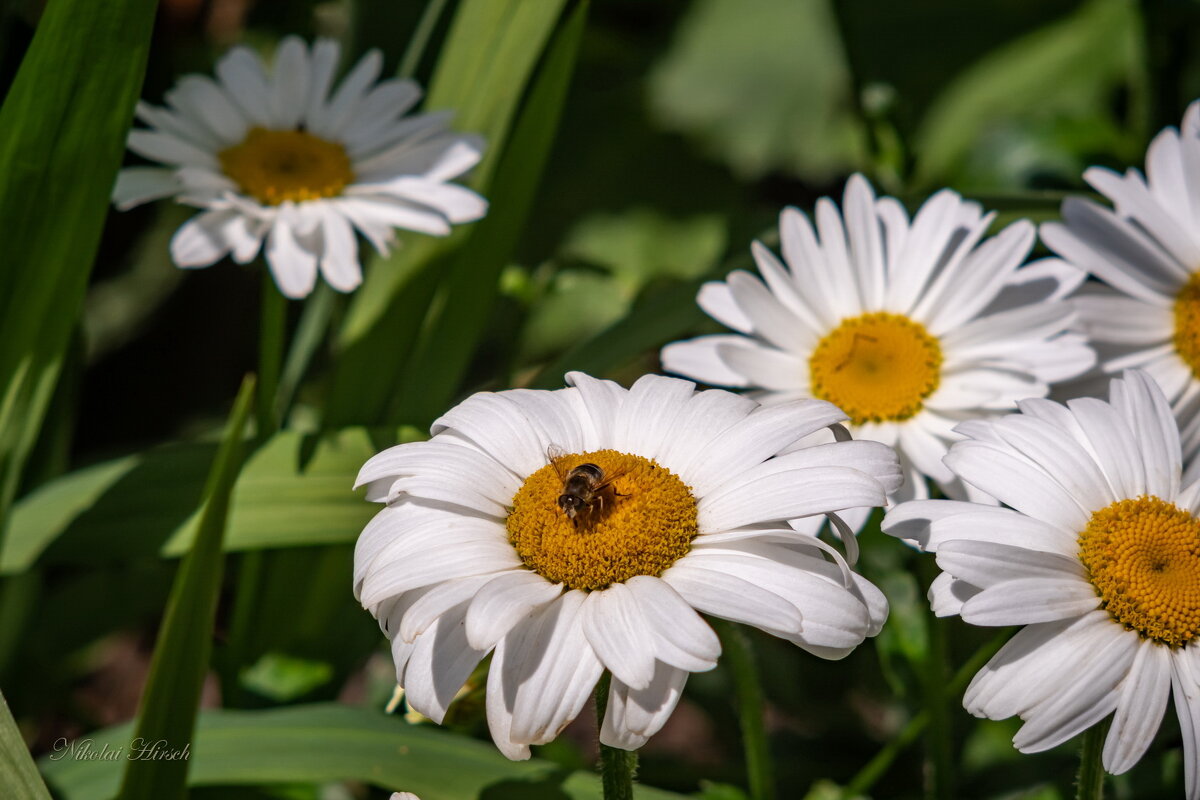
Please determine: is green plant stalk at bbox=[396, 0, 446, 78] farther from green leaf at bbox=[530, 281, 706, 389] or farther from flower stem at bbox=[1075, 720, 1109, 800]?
flower stem at bbox=[1075, 720, 1109, 800]

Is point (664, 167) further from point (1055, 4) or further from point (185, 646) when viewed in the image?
point (185, 646)

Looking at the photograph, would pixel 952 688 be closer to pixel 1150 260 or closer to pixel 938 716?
pixel 938 716

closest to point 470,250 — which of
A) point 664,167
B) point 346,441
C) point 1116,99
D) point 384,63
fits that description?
point 346,441

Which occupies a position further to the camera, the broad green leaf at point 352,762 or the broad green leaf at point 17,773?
the broad green leaf at point 352,762

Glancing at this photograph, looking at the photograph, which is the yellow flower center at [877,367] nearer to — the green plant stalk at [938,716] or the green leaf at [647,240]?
the green plant stalk at [938,716]

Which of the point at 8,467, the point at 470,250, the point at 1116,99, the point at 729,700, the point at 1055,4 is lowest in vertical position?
the point at 729,700

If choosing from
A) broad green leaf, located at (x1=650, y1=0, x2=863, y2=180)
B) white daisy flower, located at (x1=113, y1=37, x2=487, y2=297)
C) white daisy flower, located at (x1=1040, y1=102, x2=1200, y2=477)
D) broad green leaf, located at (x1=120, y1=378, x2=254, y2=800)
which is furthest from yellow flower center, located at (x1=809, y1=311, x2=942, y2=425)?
broad green leaf, located at (x1=650, y1=0, x2=863, y2=180)

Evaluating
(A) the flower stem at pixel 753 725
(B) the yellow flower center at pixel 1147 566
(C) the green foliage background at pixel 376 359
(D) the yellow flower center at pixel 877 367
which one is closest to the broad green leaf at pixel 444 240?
(C) the green foliage background at pixel 376 359
